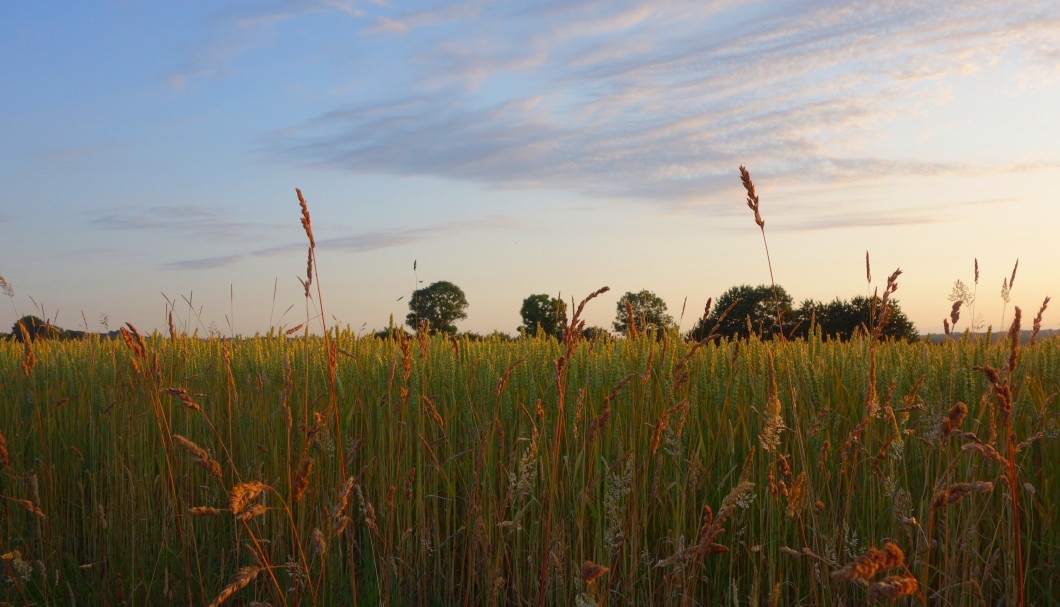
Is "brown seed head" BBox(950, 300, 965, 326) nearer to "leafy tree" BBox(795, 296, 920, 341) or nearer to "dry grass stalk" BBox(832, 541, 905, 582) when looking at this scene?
"dry grass stalk" BBox(832, 541, 905, 582)

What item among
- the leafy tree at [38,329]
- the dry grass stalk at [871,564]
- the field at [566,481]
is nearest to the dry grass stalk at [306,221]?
the field at [566,481]

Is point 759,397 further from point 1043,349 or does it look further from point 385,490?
point 1043,349

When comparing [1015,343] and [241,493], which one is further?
[1015,343]

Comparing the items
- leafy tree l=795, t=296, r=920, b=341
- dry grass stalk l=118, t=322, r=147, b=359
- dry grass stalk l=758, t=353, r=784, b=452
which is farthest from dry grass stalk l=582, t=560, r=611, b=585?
leafy tree l=795, t=296, r=920, b=341

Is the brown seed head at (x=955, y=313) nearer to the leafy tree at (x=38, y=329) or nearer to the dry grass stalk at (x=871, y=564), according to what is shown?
the dry grass stalk at (x=871, y=564)

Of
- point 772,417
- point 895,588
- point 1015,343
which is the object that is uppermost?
point 1015,343

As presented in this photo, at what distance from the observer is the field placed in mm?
2934

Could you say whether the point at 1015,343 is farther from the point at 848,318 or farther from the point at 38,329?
the point at 848,318

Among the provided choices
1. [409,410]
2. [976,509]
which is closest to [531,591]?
[409,410]

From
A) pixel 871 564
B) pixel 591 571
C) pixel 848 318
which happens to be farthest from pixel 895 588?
pixel 848 318

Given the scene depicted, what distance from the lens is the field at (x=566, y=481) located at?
2934 millimetres

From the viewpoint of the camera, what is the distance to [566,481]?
10.6 feet

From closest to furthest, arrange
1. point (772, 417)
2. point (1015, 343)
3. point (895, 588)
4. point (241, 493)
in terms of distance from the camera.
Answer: point (895, 588) → point (241, 493) → point (1015, 343) → point (772, 417)

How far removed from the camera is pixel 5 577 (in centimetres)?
400
